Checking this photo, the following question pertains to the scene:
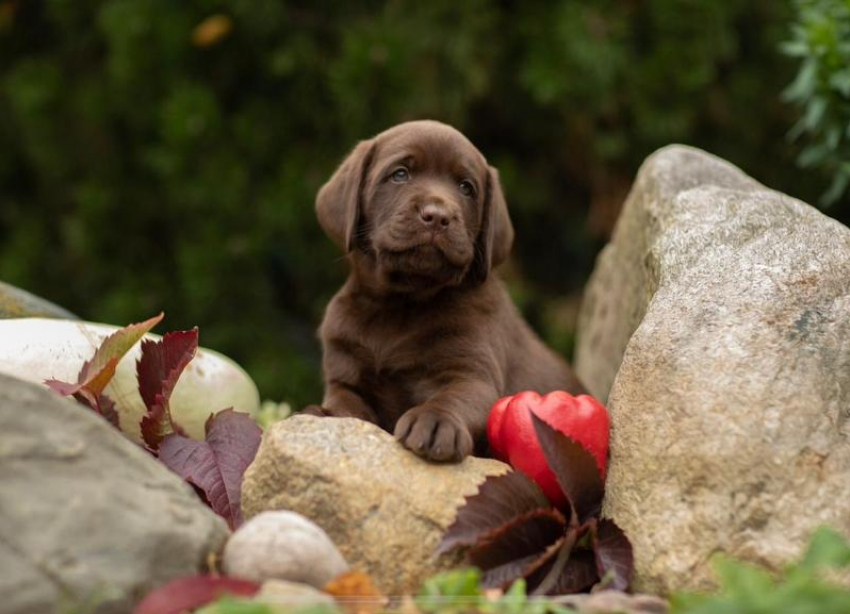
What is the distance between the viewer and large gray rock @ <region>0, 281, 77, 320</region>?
17.9 feet

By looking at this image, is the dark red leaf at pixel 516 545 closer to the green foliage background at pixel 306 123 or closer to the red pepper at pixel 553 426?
the red pepper at pixel 553 426

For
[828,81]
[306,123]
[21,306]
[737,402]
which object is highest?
[828,81]

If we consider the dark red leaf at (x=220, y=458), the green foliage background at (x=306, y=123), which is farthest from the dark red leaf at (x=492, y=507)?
the green foliage background at (x=306, y=123)

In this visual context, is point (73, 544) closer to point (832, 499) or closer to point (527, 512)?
point (527, 512)

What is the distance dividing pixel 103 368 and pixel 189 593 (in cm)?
149

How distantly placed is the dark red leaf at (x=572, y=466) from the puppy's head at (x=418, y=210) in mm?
988

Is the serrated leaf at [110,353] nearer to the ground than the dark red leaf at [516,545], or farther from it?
nearer to the ground

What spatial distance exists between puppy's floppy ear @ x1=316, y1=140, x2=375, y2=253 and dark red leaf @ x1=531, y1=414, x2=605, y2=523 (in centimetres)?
136

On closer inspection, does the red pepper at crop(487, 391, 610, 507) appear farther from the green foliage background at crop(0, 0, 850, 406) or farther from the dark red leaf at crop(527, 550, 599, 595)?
the green foliage background at crop(0, 0, 850, 406)

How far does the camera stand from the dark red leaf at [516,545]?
3.36 metres

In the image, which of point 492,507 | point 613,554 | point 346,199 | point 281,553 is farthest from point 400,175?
point 281,553

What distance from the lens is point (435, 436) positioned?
12.3ft

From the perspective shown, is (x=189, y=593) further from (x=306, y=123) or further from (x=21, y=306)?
(x=306, y=123)

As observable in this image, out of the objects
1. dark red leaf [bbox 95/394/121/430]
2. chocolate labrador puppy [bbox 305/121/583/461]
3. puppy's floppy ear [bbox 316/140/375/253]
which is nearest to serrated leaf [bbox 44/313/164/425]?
dark red leaf [bbox 95/394/121/430]
